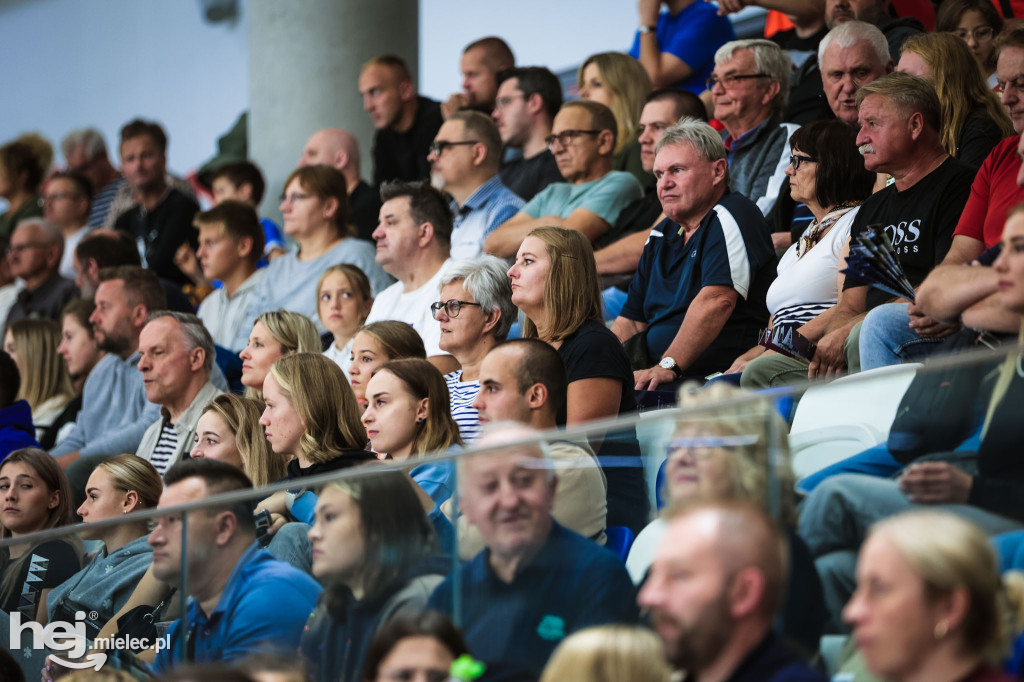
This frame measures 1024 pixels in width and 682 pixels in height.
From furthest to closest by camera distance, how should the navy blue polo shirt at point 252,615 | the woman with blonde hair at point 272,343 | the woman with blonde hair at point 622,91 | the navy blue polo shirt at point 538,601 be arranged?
the woman with blonde hair at point 622,91, the woman with blonde hair at point 272,343, the navy blue polo shirt at point 252,615, the navy blue polo shirt at point 538,601

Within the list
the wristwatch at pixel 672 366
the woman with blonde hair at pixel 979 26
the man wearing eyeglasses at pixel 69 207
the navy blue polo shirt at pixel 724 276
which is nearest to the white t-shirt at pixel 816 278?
the navy blue polo shirt at pixel 724 276

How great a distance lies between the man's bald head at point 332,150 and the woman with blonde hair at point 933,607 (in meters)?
4.85

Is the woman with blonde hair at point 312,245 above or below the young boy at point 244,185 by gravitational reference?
below

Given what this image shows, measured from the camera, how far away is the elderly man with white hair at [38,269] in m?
6.80

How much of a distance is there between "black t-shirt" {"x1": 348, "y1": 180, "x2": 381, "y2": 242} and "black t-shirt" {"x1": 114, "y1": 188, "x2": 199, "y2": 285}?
41.1 inches

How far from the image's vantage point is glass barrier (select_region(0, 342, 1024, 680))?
1.97 m

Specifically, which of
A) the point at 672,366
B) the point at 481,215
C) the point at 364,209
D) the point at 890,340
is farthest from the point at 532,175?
the point at 890,340

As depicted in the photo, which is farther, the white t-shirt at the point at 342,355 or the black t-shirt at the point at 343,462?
the white t-shirt at the point at 342,355

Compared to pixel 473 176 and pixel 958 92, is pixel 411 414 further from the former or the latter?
pixel 473 176

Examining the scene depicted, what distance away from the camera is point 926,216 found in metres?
3.38

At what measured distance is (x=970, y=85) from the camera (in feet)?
13.0

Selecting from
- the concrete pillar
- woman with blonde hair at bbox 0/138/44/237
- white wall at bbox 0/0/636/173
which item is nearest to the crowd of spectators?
the concrete pillar

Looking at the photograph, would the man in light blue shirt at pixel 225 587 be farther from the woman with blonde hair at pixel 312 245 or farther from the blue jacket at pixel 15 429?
the woman with blonde hair at pixel 312 245

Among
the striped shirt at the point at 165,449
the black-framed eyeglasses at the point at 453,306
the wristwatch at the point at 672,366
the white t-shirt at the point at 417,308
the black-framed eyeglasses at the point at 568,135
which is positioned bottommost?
the striped shirt at the point at 165,449
